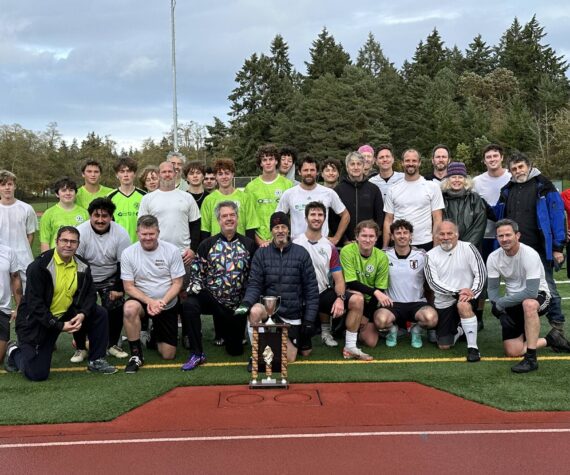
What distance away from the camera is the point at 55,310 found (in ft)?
19.5

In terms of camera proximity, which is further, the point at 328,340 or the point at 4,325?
the point at 328,340

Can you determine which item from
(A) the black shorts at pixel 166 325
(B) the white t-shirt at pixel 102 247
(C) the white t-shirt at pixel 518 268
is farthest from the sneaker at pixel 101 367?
(C) the white t-shirt at pixel 518 268

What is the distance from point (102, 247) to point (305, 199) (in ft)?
7.71

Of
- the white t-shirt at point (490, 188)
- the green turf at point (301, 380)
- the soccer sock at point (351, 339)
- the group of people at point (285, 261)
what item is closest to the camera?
the green turf at point (301, 380)

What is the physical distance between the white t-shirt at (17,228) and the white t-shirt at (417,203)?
4.26 metres

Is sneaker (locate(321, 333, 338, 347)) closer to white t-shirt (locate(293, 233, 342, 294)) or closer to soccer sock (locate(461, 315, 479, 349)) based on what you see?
white t-shirt (locate(293, 233, 342, 294))

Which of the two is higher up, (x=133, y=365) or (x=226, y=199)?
(x=226, y=199)

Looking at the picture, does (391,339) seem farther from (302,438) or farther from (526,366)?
(302,438)

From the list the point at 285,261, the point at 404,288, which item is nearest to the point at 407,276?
the point at 404,288

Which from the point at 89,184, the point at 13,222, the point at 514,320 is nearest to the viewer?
the point at 514,320

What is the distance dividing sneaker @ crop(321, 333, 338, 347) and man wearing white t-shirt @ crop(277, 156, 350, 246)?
1.10 metres

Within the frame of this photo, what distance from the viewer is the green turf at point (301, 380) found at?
4.93m

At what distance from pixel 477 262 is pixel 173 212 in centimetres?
345

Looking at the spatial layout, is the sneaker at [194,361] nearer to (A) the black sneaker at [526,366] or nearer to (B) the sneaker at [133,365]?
(B) the sneaker at [133,365]
